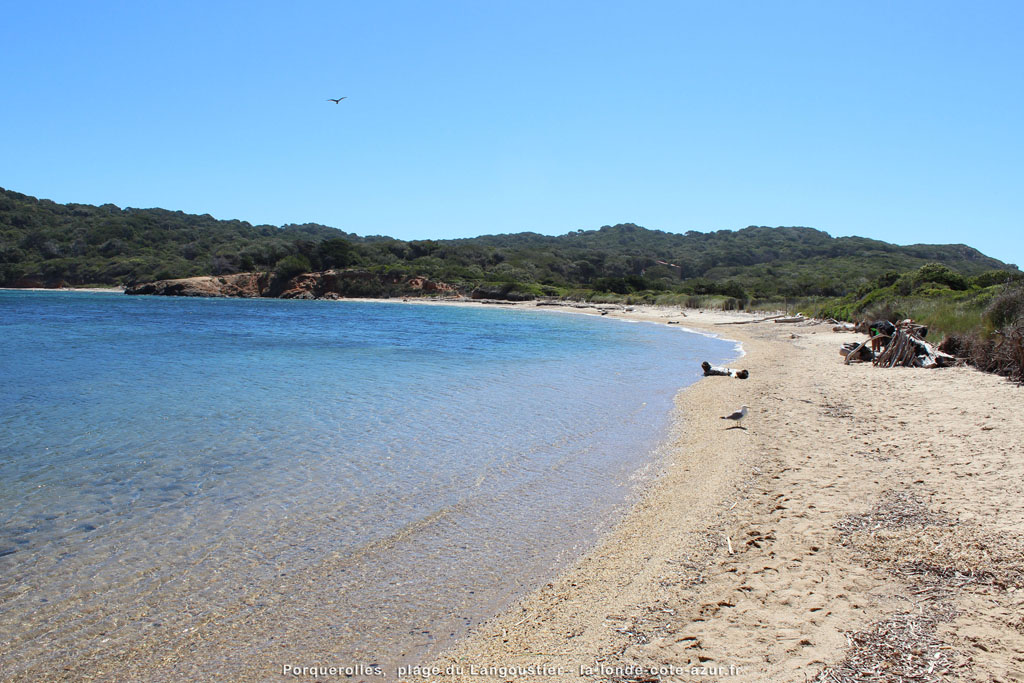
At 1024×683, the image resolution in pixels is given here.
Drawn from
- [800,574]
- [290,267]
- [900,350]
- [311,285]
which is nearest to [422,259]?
[311,285]

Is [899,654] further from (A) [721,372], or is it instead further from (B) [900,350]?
(B) [900,350]

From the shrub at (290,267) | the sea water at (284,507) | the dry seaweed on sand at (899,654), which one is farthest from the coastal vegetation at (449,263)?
the dry seaweed on sand at (899,654)

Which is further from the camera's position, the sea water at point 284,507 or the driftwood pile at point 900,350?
the driftwood pile at point 900,350

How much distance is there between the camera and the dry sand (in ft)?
10.1

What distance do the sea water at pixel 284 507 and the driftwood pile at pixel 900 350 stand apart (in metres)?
5.38

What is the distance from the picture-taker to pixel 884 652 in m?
2.98

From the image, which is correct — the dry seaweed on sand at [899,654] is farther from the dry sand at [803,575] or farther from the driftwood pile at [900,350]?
the driftwood pile at [900,350]

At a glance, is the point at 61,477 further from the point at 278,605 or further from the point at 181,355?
the point at 181,355

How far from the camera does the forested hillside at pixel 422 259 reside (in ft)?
237

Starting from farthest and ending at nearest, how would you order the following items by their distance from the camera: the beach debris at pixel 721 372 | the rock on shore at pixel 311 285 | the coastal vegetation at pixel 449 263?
1. the rock on shore at pixel 311 285
2. the coastal vegetation at pixel 449 263
3. the beach debris at pixel 721 372

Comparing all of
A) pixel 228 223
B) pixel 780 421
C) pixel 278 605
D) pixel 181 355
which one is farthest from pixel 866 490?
pixel 228 223

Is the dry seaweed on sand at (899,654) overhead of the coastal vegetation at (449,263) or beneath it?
beneath

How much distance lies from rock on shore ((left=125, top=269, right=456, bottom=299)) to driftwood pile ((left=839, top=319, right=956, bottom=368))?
5846 centimetres

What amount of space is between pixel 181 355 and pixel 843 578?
61.4ft
